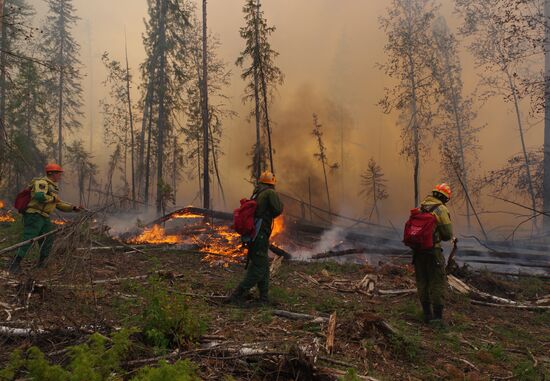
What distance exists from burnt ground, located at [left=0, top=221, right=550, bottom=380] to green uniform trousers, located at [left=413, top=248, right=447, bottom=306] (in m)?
0.50

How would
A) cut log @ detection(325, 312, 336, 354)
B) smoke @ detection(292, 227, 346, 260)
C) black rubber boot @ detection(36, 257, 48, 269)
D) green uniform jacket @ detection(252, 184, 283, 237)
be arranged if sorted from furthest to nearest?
smoke @ detection(292, 227, 346, 260)
green uniform jacket @ detection(252, 184, 283, 237)
cut log @ detection(325, 312, 336, 354)
black rubber boot @ detection(36, 257, 48, 269)

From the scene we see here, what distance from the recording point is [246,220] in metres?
7.29

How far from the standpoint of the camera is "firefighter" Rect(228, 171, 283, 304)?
7.36 m

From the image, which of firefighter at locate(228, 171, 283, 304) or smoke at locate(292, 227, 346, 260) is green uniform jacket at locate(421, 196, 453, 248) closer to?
firefighter at locate(228, 171, 283, 304)

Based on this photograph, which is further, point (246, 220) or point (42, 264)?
point (246, 220)

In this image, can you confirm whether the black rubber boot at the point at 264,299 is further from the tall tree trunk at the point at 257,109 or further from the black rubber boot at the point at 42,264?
the tall tree trunk at the point at 257,109

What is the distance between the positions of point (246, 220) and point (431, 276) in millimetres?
3259

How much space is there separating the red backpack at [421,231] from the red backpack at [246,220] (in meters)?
2.63

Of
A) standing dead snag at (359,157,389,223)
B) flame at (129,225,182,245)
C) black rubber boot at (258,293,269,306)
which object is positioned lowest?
black rubber boot at (258,293,269,306)

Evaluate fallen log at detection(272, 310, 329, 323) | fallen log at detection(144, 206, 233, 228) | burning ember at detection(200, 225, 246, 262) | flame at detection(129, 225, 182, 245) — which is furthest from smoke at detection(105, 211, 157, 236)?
fallen log at detection(272, 310, 329, 323)

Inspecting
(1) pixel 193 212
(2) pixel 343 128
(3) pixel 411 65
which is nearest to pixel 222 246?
(1) pixel 193 212

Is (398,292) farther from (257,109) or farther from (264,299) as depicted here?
Answer: (257,109)

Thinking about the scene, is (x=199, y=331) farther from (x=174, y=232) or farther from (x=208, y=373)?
(x=174, y=232)

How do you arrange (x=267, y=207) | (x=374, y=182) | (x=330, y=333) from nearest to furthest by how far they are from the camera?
(x=330, y=333) < (x=267, y=207) < (x=374, y=182)
